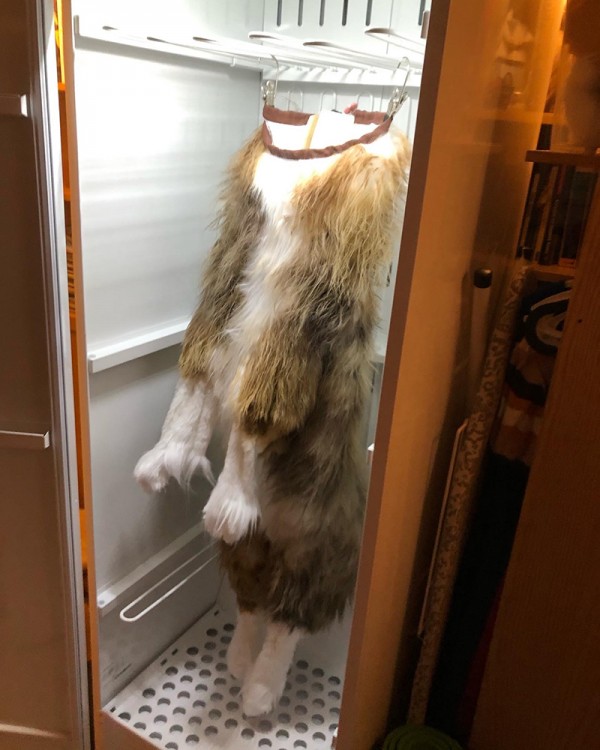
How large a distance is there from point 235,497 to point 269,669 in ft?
1.32

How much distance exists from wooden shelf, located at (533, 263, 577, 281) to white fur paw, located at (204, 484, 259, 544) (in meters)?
0.67

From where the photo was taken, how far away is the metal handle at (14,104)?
0.96 metres

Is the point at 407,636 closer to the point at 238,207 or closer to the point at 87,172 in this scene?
the point at 238,207

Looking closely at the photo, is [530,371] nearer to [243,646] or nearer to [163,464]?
[163,464]

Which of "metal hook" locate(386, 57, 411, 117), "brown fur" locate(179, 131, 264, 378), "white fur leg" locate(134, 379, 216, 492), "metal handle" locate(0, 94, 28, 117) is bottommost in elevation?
"white fur leg" locate(134, 379, 216, 492)

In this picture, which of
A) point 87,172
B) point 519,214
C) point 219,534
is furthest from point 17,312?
point 519,214

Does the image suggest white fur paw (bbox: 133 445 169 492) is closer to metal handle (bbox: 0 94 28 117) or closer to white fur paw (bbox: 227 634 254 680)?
white fur paw (bbox: 227 634 254 680)

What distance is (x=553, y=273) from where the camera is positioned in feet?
3.86

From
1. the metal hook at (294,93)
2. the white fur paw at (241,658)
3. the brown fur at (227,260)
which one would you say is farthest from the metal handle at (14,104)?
the white fur paw at (241,658)

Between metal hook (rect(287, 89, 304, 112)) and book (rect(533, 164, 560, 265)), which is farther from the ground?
metal hook (rect(287, 89, 304, 112))

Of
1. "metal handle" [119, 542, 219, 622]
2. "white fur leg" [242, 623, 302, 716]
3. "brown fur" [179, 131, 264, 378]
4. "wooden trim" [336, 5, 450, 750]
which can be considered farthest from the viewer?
"metal handle" [119, 542, 219, 622]

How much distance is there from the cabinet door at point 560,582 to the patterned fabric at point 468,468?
110mm

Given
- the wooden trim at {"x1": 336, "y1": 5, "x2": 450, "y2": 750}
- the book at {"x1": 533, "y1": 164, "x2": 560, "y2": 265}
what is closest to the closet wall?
the wooden trim at {"x1": 336, "y1": 5, "x2": 450, "y2": 750}

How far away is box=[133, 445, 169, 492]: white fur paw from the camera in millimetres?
1309
